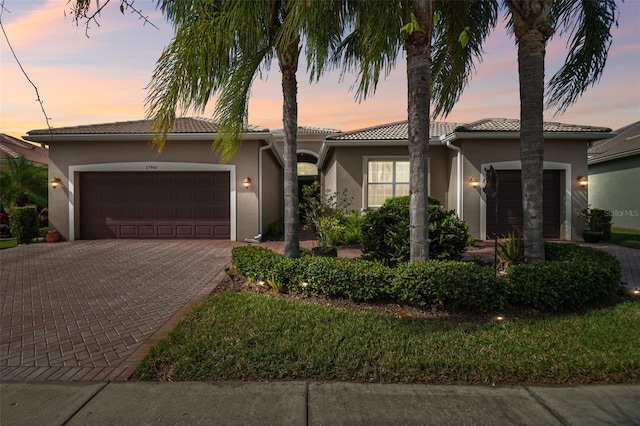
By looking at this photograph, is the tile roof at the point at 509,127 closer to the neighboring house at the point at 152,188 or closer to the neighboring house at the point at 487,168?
the neighboring house at the point at 487,168

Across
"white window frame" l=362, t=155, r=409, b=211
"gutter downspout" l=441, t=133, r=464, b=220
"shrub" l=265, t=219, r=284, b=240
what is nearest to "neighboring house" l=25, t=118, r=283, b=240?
"shrub" l=265, t=219, r=284, b=240

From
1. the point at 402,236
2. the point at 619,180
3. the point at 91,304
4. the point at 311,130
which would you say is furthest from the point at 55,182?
the point at 619,180

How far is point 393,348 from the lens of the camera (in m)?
3.94

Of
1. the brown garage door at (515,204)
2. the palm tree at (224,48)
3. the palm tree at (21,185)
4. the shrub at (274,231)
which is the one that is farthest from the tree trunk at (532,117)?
the palm tree at (21,185)

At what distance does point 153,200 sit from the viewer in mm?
13578

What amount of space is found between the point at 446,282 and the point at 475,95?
540 centimetres

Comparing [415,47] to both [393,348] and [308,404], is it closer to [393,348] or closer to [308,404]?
[393,348]

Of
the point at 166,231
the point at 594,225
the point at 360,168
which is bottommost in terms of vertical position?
the point at 166,231

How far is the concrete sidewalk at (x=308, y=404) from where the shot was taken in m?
2.88

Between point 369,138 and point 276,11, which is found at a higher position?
point 276,11

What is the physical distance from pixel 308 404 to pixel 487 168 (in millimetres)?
11903

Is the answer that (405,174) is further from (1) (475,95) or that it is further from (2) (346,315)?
(2) (346,315)

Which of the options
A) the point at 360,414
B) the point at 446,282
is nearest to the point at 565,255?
the point at 446,282

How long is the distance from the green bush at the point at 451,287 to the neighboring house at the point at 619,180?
1579 cm
